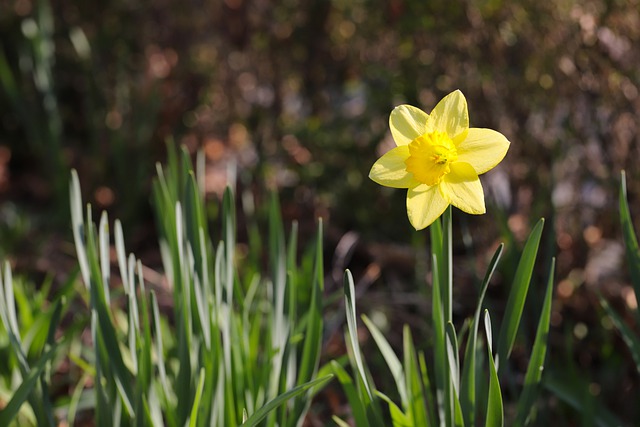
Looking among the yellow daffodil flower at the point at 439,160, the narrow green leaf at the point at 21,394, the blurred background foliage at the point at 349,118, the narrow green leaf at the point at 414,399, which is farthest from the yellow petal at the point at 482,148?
the narrow green leaf at the point at 21,394

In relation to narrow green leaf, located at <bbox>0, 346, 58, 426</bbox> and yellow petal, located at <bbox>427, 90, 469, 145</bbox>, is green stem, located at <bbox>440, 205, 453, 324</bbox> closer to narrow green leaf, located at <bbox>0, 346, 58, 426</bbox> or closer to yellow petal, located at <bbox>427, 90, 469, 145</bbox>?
yellow petal, located at <bbox>427, 90, 469, 145</bbox>

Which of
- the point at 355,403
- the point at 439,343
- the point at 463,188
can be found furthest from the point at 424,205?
the point at 355,403

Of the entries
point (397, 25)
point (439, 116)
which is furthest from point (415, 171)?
point (397, 25)

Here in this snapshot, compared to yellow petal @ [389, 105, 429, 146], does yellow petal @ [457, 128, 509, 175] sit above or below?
below

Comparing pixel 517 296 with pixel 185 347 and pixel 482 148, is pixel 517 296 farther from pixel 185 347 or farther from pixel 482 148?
pixel 185 347

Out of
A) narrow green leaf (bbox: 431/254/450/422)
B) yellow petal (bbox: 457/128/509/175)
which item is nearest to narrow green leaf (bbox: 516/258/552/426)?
narrow green leaf (bbox: 431/254/450/422)

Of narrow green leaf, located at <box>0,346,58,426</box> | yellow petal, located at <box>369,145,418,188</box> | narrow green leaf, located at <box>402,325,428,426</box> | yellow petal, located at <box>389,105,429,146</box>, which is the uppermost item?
yellow petal, located at <box>389,105,429,146</box>
